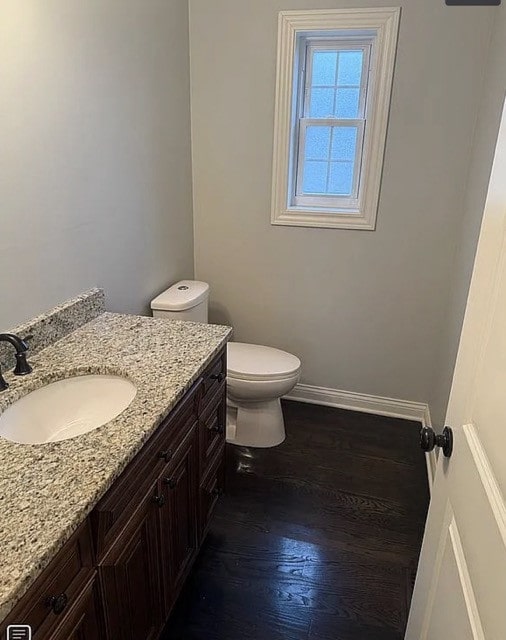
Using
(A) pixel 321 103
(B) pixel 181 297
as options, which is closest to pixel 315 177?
(A) pixel 321 103

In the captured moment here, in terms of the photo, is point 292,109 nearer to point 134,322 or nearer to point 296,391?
point 134,322

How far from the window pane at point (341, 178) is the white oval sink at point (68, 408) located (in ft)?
5.68

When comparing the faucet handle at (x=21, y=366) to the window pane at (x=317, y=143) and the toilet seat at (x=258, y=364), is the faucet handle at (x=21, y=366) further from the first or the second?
the window pane at (x=317, y=143)

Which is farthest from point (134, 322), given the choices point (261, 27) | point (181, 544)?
point (261, 27)

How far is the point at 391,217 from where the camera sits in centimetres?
248

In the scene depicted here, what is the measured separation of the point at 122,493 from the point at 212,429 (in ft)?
2.19

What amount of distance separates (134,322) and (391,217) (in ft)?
4.82

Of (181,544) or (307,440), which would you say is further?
(307,440)

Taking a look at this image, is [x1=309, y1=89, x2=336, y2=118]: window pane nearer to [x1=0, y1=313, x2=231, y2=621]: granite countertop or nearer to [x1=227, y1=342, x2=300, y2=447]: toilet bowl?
[x1=227, y1=342, x2=300, y2=447]: toilet bowl

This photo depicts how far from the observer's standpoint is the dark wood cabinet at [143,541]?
92 cm

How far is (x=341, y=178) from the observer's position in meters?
2.62

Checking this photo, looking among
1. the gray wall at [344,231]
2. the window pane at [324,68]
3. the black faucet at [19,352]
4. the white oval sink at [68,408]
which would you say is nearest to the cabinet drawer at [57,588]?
the white oval sink at [68,408]

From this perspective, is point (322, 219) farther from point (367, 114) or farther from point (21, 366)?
point (21, 366)

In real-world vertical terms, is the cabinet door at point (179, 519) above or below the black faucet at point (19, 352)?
below
